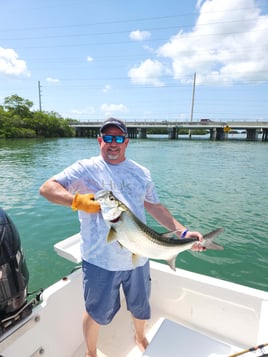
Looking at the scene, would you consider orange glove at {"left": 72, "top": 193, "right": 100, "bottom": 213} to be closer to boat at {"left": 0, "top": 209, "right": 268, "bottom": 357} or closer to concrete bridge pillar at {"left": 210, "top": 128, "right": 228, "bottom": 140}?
boat at {"left": 0, "top": 209, "right": 268, "bottom": 357}

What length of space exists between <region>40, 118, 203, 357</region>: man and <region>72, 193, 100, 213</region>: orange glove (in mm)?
282

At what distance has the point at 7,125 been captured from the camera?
6231 centimetres

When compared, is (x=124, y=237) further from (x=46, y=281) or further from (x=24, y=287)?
(x=46, y=281)

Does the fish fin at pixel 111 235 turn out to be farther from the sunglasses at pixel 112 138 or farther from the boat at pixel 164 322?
the boat at pixel 164 322

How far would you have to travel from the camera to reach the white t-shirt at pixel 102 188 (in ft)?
8.34

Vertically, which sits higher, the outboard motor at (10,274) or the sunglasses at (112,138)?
the sunglasses at (112,138)

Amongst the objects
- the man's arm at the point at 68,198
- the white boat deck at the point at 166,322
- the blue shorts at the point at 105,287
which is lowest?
the white boat deck at the point at 166,322

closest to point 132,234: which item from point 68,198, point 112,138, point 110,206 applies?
point 110,206

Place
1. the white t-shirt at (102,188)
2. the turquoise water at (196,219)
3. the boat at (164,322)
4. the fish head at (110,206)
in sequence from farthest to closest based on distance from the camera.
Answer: the turquoise water at (196,219)
the white t-shirt at (102,188)
the boat at (164,322)
the fish head at (110,206)

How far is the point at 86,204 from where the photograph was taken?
212 centimetres

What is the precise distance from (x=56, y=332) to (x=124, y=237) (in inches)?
71.7

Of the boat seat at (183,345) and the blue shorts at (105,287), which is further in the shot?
the blue shorts at (105,287)

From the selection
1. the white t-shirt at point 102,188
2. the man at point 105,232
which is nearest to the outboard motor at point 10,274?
the man at point 105,232

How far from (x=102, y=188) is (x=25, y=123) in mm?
75132
